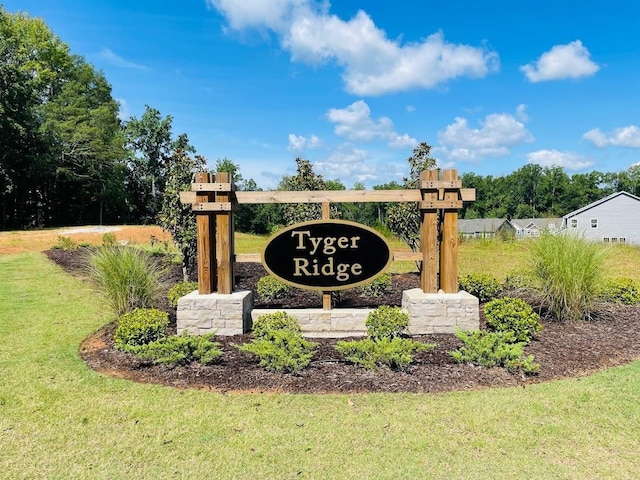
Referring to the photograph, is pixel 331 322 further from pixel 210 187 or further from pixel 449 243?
pixel 210 187

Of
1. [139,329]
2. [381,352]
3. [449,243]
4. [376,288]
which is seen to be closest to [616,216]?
[376,288]

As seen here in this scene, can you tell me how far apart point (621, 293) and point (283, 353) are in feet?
16.8

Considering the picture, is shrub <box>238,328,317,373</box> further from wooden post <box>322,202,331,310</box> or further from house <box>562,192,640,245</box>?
house <box>562,192,640,245</box>

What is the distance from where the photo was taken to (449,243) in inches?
198

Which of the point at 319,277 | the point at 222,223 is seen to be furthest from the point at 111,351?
the point at 319,277

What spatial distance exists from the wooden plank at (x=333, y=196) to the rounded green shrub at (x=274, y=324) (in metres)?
1.34

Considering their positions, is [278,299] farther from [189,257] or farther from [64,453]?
[64,453]

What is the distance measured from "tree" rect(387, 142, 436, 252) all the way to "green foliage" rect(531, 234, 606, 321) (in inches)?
141

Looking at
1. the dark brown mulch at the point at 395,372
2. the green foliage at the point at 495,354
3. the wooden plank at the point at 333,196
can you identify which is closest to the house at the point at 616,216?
the dark brown mulch at the point at 395,372

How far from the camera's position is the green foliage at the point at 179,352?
12.5 feet

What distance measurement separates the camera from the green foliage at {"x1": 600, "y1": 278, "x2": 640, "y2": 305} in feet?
19.6

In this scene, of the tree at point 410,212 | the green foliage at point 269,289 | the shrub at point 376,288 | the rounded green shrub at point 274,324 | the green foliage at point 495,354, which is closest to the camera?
the green foliage at point 495,354

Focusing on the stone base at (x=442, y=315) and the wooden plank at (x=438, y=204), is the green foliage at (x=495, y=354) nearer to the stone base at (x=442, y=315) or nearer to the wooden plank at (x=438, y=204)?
the stone base at (x=442, y=315)

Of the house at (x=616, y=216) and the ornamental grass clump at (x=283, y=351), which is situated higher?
the house at (x=616, y=216)
